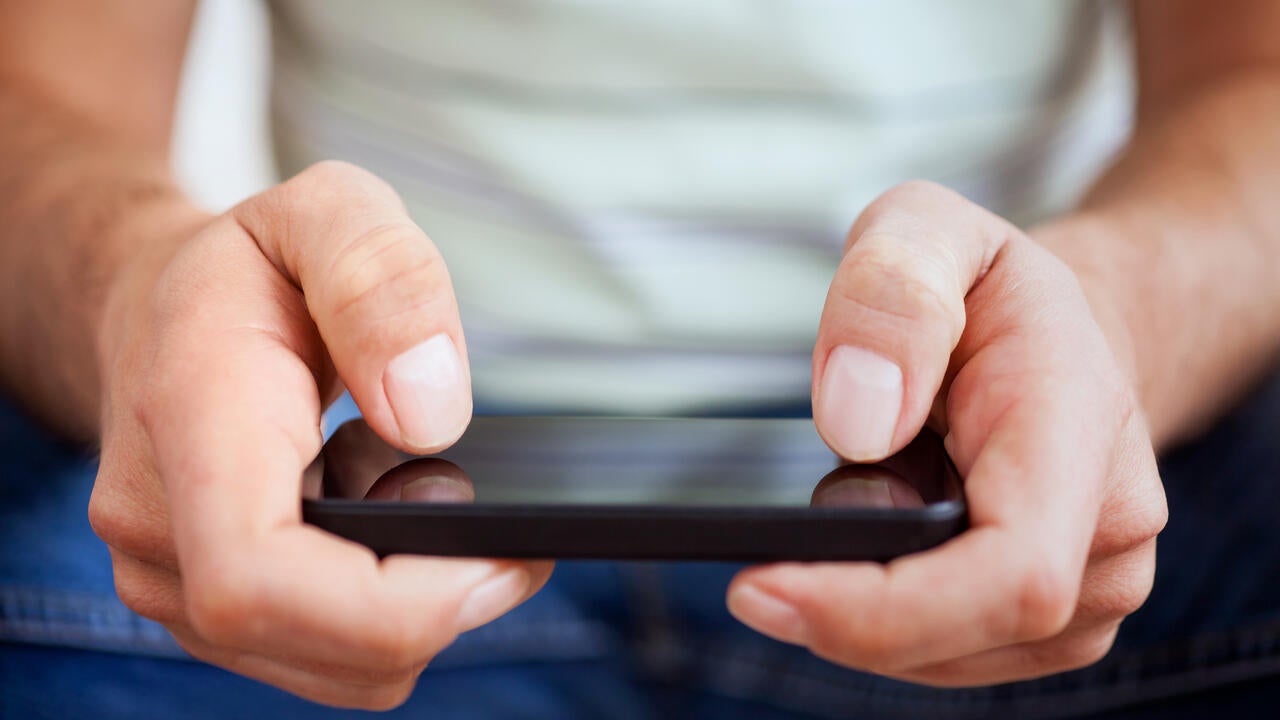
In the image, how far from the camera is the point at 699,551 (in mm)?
342

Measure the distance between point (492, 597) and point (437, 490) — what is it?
0.06 metres

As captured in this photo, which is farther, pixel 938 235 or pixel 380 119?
pixel 380 119

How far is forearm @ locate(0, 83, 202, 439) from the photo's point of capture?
615 mm

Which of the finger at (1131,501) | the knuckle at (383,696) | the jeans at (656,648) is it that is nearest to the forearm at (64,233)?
the jeans at (656,648)

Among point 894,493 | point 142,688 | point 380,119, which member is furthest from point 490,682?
point 380,119

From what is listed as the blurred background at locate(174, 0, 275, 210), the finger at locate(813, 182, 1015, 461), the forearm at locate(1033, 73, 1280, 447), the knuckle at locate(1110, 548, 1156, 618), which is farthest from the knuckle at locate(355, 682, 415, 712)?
the blurred background at locate(174, 0, 275, 210)

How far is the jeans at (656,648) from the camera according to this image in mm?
527

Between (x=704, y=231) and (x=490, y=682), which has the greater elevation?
(x=704, y=231)

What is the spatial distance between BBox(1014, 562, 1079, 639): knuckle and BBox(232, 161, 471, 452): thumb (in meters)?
0.23

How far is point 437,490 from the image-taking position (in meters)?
0.39

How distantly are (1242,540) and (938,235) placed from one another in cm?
32

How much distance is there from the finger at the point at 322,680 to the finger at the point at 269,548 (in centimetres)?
6

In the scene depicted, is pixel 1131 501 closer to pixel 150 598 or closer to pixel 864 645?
pixel 864 645

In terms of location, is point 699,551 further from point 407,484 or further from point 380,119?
point 380,119
